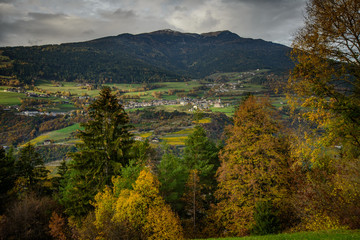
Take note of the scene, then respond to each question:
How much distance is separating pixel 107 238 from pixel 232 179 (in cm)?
1133

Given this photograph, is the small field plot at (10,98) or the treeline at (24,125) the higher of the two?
the small field plot at (10,98)

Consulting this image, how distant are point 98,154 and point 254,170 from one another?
15.7 meters

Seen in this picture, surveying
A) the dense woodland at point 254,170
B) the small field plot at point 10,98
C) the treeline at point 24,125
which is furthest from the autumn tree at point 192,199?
the small field plot at point 10,98

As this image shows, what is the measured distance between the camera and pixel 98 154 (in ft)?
71.3

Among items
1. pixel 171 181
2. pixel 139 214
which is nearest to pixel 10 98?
pixel 171 181

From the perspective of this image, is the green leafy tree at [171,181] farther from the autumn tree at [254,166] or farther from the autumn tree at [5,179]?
the autumn tree at [5,179]

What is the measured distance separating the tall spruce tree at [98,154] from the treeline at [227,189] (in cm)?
10

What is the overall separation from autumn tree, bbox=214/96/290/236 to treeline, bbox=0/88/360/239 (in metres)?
0.08

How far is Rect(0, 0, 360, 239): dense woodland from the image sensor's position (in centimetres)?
1136

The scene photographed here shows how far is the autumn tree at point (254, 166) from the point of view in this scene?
1636 centimetres

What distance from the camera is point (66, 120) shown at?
495 feet

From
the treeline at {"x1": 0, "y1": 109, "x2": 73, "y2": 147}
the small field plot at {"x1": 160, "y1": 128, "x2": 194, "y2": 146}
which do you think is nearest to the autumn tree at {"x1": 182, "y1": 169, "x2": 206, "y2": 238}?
the small field plot at {"x1": 160, "y1": 128, "x2": 194, "y2": 146}

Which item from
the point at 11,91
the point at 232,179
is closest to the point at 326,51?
the point at 232,179

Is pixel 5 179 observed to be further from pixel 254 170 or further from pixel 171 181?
pixel 254 170
